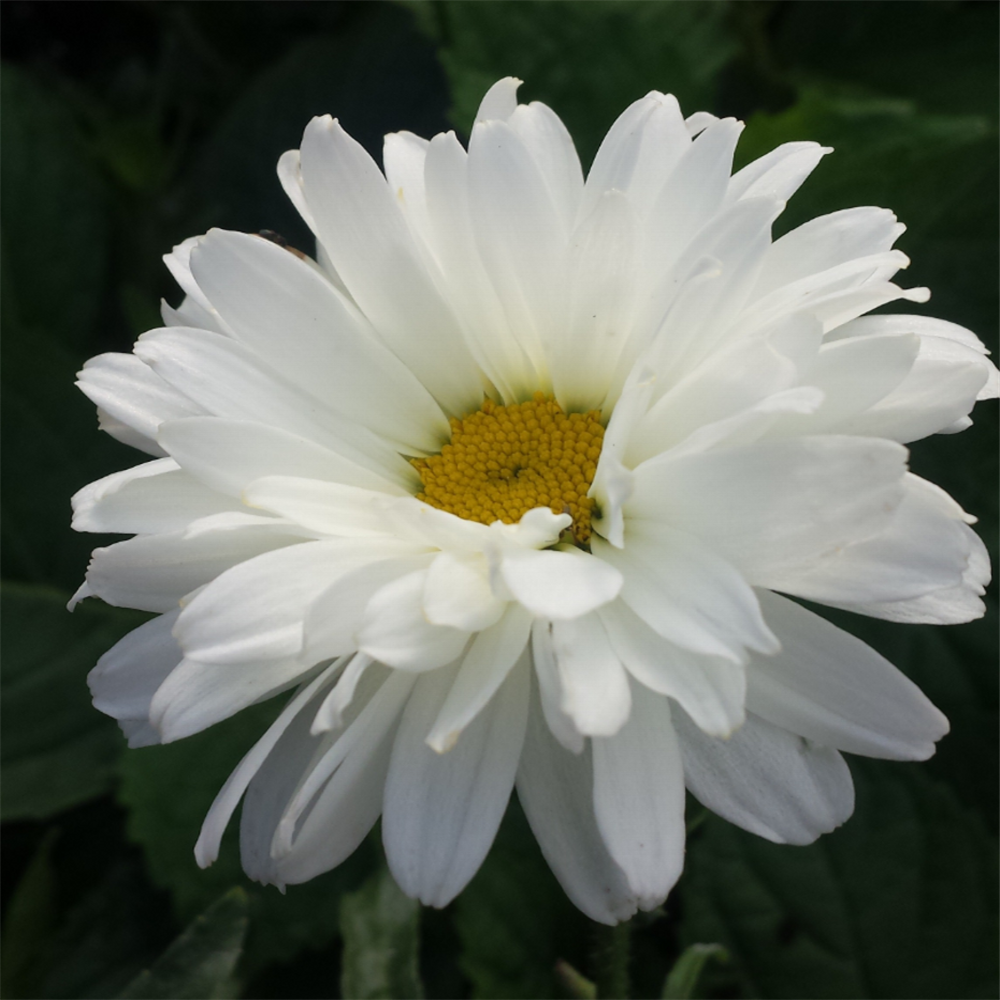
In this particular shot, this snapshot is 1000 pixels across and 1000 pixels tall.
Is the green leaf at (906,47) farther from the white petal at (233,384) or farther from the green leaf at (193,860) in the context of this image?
the green leaf at (193,860)

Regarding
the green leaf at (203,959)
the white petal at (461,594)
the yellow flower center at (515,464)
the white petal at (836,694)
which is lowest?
the green leaf at (203,959)

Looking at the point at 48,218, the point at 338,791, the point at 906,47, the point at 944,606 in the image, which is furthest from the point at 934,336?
the point at 48,218

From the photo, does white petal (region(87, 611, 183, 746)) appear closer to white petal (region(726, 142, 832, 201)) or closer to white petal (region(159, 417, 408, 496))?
white petal (region(159, 417, 408, 496))

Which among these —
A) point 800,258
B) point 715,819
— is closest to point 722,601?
point 800,258

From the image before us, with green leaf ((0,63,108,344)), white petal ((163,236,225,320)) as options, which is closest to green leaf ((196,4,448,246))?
green leaf ((0,63,108,344))

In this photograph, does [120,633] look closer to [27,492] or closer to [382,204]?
[27,492]

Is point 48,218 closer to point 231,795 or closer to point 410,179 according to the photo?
point 410,179

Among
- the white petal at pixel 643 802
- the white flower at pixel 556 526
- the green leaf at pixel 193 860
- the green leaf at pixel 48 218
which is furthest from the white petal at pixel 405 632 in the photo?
the green leaf at pixel 48 218
